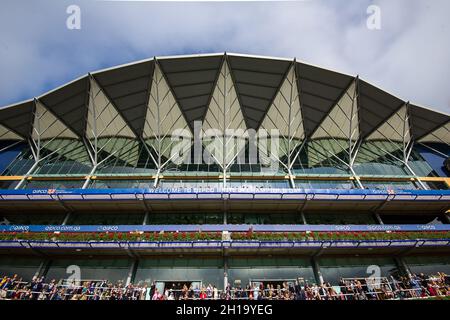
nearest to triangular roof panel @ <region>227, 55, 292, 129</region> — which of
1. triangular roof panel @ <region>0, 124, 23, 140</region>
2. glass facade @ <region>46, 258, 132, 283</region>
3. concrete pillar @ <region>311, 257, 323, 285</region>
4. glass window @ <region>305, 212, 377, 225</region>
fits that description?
glass window @ <region>305, 212, 377, 225</region>

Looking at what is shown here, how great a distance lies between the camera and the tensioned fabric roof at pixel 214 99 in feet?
87.8

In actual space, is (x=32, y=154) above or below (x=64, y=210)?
above

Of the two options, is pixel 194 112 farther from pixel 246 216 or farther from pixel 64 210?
pixel 64 210

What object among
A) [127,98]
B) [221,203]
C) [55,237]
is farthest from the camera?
[127,98]

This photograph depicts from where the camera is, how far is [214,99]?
99.6 feet

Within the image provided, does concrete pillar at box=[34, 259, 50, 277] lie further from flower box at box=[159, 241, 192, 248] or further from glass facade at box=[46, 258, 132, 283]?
flower box at box=[159, 241, 192, 248]

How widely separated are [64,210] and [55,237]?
594 centimetres

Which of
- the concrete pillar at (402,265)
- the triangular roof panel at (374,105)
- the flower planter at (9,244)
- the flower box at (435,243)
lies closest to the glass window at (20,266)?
the flower planter at (9,244)

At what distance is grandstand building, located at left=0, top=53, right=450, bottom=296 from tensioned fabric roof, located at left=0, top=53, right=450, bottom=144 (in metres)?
0.16

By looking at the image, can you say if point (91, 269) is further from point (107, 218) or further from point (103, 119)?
point (103, 119)

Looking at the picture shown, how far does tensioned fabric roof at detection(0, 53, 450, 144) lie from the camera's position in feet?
87.8

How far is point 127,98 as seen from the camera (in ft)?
96.4

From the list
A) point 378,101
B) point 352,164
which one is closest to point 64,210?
point 352,164
